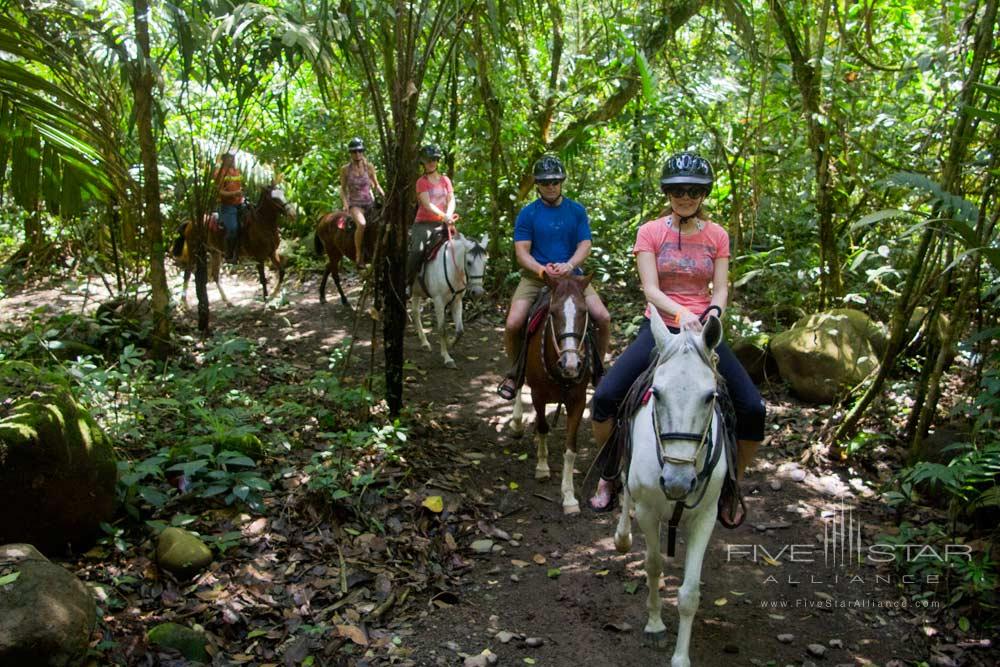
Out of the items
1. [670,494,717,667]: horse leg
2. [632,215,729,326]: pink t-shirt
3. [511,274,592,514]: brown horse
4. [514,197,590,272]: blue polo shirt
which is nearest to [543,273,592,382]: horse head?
[511,274,592,514]: brown horse

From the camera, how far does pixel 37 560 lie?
12.3ft

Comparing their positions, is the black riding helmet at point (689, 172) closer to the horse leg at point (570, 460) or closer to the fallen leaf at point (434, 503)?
the horse leg at point (570, 460)

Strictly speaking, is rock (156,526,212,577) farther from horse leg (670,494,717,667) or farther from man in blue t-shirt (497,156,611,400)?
man in blue t-shirt (497,156,611,400)

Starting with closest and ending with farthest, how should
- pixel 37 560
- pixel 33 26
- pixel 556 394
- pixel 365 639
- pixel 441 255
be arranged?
pixel 37 560 → pixel 365 639 → pixel 556 394 → pixel 33 26 → pixel 441 255

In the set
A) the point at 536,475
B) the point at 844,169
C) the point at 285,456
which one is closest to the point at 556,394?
the point at 536,475

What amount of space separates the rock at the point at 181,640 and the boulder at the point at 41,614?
34 cm

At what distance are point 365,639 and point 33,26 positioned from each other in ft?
22.0

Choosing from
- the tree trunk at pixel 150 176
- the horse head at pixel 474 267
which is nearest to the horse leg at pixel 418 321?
the horse head at pixel 474 267

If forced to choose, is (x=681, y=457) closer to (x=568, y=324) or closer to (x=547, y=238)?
(x=568, y=324)

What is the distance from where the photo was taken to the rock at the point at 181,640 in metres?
3.93

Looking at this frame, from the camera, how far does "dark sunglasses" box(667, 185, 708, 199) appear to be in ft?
15.2

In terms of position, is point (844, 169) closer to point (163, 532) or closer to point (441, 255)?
point (441, 255)

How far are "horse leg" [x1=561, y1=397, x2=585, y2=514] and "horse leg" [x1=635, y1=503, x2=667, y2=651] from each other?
62.4 inches

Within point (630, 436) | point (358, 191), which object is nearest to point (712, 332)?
point (630, 436)
